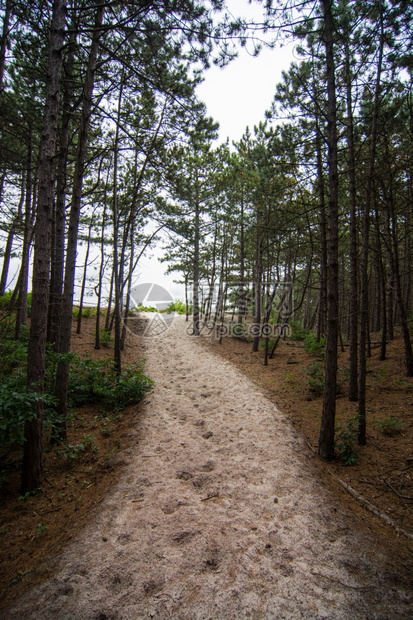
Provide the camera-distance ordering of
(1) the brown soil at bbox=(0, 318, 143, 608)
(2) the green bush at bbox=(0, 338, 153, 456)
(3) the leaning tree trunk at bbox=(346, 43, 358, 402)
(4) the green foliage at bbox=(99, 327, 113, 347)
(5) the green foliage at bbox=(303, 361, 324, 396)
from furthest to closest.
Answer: (4) the green foliage at bbox=(99, 327, 113, 347)
(5) the green foliage at bbox=(303, 361, 324, 396)
(3) the leaning tree trunk at bbox=(346, 43, 358, 402)
(2) the green bush at bbox=(0, 338, 153, 456)
(1) the brown soil at bbox=(0, 318, 143, 608)

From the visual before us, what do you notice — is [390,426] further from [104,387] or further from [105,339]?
[105,339]

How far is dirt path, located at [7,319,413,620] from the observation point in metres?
2.41

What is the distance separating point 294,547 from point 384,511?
5.02 feet

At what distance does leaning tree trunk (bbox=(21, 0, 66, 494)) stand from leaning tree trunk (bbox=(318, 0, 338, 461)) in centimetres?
429

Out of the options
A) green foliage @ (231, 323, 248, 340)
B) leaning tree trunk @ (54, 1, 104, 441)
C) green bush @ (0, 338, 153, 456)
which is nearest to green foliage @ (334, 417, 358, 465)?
green bush @ (0, 338, 153, 456)

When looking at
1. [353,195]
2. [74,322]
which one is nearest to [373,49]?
[353,195]

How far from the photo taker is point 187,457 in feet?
16.2

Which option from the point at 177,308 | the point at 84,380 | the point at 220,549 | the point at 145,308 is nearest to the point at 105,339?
the point at 84,380

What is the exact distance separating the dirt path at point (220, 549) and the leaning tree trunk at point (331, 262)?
0.65 meters

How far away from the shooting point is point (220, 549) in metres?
3.00

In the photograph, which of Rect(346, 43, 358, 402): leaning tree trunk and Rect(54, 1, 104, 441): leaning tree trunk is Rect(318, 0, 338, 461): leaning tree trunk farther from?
Rect(54, 1, 104, 441): leaning tree trunk

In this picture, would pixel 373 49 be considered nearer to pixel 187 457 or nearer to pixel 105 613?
pixel 187 457

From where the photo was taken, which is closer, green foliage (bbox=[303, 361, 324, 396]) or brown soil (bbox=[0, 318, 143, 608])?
brown soil (bbox=[0, 318, 143, 608])

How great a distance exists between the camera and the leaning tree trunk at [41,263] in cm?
402
